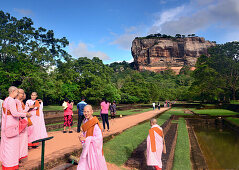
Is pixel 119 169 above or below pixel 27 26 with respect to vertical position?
below

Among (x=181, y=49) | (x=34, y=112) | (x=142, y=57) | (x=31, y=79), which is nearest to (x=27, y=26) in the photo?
(x=31, y=79)

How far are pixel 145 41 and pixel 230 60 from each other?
117643 mm

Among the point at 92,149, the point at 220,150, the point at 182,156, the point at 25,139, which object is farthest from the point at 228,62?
the point at 25,139

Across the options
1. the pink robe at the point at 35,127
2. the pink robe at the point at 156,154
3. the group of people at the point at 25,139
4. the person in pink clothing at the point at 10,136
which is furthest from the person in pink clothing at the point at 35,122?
the pink robe at the point at 156,154

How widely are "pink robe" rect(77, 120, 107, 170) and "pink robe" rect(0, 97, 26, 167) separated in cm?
163

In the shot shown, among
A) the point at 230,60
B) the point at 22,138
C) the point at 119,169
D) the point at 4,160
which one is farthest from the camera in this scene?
the point at 230,60

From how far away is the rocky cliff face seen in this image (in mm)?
132000

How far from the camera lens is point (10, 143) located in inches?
144

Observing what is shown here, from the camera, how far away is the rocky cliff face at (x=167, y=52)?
13200 centimetres

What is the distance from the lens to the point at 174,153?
253 inches

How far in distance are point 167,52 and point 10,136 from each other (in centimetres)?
13890

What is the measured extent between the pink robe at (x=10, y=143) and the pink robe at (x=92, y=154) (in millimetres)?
1627

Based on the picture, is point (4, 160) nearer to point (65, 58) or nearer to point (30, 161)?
point (30, 161)

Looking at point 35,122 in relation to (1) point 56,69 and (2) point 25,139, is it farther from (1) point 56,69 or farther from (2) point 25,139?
(1) point 56,69
